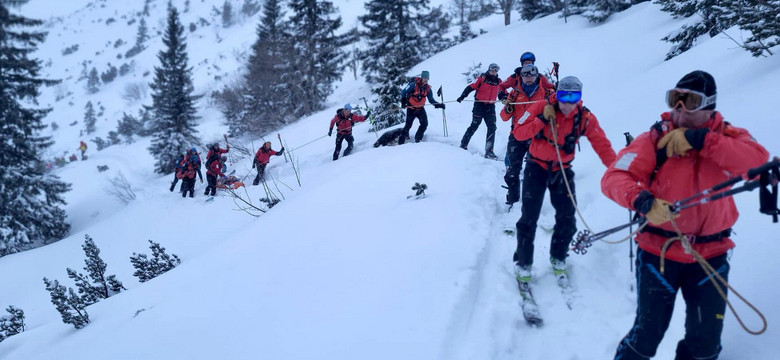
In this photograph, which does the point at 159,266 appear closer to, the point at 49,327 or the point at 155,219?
the point at 49,327

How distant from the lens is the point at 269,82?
26188 mm

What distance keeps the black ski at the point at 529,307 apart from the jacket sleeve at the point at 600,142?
140 cm

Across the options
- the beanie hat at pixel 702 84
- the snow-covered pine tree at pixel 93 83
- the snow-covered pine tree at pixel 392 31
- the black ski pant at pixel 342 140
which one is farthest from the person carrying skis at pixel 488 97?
the snow-covered pine tree at pixel 93 83

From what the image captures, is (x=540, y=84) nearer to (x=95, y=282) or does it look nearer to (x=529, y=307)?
(x=529, y=307)

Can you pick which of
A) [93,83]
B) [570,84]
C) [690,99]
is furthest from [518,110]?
[93,83]

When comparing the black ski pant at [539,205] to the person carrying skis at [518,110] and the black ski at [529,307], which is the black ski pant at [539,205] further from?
the person carrying skis at [518,110]

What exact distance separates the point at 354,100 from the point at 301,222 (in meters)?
19.6

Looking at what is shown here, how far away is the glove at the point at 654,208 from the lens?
2090 mm

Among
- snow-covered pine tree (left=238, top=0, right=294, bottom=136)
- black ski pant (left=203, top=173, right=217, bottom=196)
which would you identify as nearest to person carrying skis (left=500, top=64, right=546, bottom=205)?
black ski pant (left=203, top=173, right=217, bottom=196)

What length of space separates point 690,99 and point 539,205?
1.80m

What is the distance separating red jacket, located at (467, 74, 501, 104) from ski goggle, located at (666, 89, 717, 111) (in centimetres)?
564

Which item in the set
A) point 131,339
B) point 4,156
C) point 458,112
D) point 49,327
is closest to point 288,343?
point 131,339

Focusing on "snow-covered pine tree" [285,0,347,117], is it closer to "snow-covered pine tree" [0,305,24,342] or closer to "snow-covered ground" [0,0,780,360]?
"snow-covered ground" [0,0,780,360]

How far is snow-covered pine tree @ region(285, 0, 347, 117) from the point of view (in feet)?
80.2
